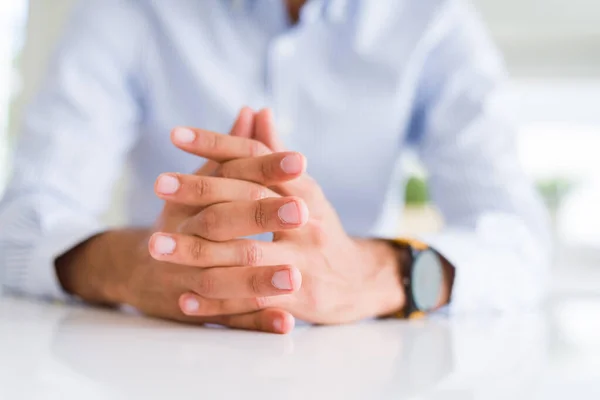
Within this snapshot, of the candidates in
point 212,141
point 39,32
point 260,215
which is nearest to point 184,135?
point 212,141

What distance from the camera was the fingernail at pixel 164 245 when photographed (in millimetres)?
621

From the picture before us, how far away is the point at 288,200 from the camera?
2.00ft

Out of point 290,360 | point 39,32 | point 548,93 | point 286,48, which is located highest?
point 39,32

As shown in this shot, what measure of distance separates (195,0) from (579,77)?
7.65ft

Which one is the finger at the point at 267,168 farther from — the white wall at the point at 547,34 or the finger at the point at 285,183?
the white wall at the point at 547,34

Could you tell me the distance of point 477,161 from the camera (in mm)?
1114

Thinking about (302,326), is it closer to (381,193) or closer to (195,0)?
(381,193)

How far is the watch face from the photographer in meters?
0.78

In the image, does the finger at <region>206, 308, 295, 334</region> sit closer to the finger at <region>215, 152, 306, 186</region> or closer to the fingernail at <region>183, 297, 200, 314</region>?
the fingernail at <region>183, 297, 200, 314</region>

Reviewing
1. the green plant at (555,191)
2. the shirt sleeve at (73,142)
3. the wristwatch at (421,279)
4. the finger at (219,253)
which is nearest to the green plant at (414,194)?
the green plant at (555,191)

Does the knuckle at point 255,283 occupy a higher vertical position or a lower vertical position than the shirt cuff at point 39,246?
lower

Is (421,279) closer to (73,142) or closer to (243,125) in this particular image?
(243,125)

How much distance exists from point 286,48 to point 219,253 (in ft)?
1.95

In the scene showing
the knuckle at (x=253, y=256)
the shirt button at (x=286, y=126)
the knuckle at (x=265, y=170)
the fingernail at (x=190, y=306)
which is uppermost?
the shirt button at (x=286, y=126)
